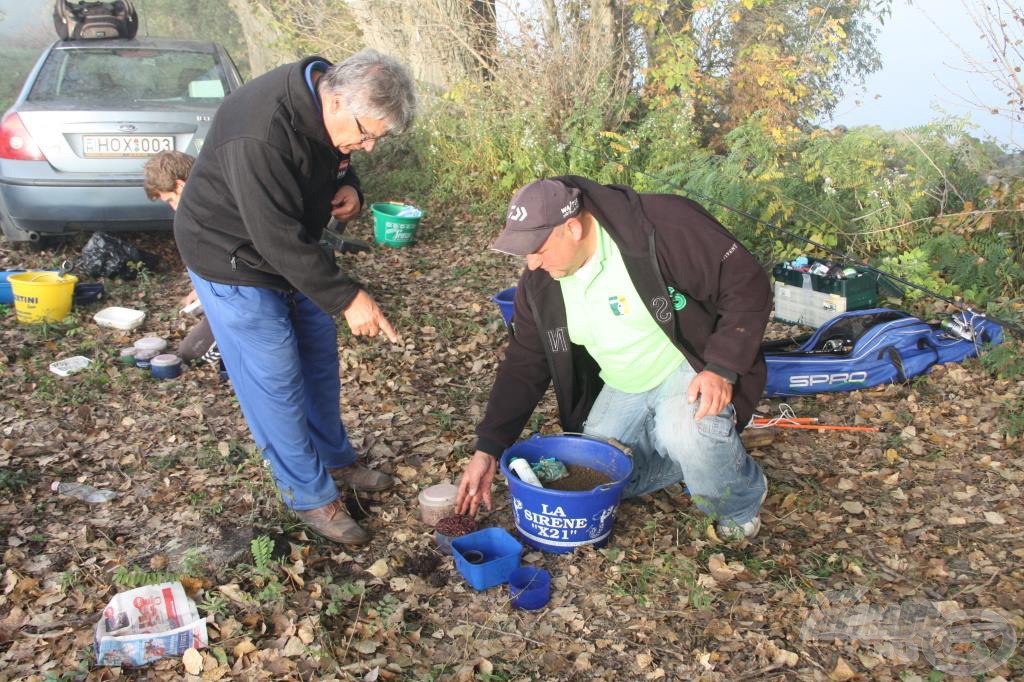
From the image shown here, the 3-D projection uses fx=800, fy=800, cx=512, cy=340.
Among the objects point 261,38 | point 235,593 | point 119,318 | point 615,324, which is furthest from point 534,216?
point 261,38

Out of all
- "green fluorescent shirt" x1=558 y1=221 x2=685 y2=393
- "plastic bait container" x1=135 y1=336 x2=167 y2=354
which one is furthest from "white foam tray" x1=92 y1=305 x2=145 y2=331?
"green fluorescent shirt" x1=558 y1=221 x2=685 y2=393

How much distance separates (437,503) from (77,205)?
4488mm

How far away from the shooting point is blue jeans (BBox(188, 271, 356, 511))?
3.10m

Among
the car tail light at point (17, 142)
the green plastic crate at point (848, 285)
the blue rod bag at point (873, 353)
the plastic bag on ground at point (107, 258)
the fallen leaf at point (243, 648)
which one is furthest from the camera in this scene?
the plastic bag on ground at point (107, 258)

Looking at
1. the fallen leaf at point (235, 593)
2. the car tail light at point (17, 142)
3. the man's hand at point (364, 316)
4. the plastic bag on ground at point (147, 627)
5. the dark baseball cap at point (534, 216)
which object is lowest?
the fallen leaf at point (235, 593)

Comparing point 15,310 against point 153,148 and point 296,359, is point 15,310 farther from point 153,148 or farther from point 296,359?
point 296,359

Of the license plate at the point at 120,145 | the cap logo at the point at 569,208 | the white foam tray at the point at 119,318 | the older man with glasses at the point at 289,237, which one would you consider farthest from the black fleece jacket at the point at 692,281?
the license plate at the point at 120,145

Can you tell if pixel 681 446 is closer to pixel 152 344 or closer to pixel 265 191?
pixel 265 191

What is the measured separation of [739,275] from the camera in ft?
10.1

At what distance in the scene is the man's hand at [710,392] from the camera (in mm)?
3068

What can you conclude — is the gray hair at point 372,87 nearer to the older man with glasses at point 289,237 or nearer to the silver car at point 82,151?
the older man with glasses at point 289,237

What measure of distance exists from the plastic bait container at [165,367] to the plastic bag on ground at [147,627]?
236cm

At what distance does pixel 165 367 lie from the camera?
16.4ft

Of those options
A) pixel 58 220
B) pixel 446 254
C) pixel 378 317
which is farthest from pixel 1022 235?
pixel 58 220
